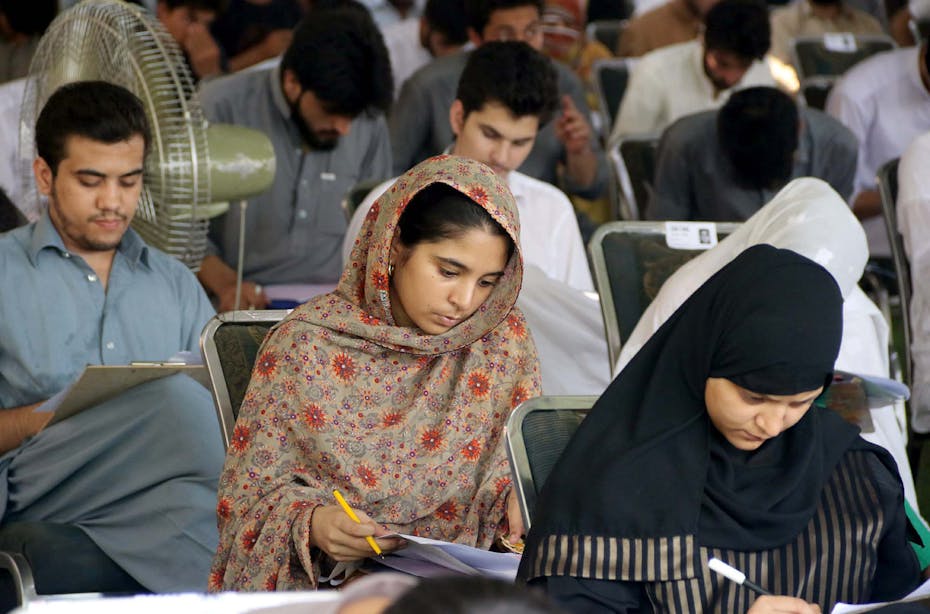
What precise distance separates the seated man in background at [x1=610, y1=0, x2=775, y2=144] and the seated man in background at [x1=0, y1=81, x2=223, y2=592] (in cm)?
268

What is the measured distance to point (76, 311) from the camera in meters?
2.75

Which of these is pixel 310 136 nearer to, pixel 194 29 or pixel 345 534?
pixel 194 29

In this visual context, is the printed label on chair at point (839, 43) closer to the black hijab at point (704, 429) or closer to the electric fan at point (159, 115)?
the electric fan at point (159, 115)

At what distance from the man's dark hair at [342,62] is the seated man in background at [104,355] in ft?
3.83

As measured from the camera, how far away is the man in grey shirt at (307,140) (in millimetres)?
3947

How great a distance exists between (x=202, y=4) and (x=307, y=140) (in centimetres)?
166

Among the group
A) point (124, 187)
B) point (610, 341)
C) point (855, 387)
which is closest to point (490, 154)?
point (610, 341)

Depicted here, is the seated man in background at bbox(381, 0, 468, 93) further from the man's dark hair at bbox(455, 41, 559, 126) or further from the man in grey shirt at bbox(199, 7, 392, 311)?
the man's dark hair at bbox(455, 41, 559, 126)

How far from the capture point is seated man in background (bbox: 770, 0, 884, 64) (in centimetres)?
662

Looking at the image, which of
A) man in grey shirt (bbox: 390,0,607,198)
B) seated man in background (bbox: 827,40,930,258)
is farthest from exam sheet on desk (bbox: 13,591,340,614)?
seated man in background (bbox: 827,40,930,258)

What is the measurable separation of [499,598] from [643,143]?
384 centimetres

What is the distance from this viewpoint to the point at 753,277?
A: 1801mm

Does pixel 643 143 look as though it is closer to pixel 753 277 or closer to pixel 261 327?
pixel 261 327

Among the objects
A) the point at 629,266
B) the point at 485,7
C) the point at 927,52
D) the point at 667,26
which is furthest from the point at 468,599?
the point at 667,26
